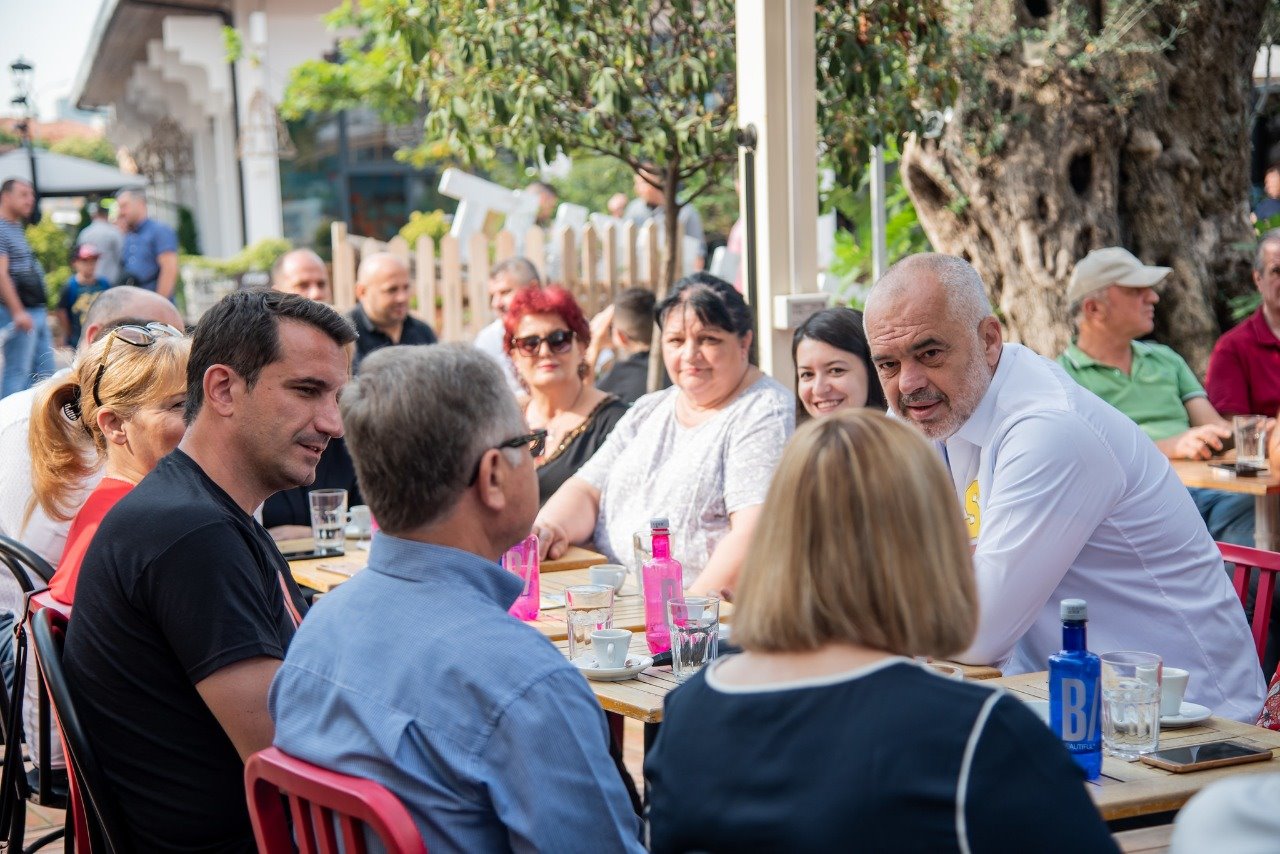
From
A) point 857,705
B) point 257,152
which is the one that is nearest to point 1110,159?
point 857,705

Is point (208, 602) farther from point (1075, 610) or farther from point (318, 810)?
point (1075, 610)

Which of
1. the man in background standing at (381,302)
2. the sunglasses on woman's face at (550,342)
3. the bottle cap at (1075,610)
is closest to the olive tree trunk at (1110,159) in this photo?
the man in background standing at (381,302)

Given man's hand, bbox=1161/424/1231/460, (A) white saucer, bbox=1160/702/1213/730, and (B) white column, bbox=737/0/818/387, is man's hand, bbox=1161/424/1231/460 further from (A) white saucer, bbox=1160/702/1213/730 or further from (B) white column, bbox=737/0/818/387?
(A) white saucer, bbox=1160/702/1213/730

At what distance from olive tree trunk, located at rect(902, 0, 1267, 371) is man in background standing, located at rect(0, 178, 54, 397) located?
20.1 feet

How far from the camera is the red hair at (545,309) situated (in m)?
5.09

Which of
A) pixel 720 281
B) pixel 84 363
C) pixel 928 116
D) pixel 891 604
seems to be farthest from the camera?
pixel 928 116

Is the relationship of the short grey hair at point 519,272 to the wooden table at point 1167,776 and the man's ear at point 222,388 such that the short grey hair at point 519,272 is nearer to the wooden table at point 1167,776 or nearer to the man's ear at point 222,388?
the man's ear at point 222,388

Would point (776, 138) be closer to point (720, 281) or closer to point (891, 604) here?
point (720, 281)

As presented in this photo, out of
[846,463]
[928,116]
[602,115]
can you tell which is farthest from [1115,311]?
[846,463]

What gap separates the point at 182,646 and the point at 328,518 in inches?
86.0

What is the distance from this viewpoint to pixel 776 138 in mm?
5266

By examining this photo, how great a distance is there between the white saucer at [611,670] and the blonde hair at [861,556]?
3.75 ft

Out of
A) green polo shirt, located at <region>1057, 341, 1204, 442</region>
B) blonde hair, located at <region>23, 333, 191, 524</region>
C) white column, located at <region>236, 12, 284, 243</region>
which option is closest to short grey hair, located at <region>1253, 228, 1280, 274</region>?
green polo shirt, located at <region>1057, 341, 1204, 442</region>

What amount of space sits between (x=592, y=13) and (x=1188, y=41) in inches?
121
